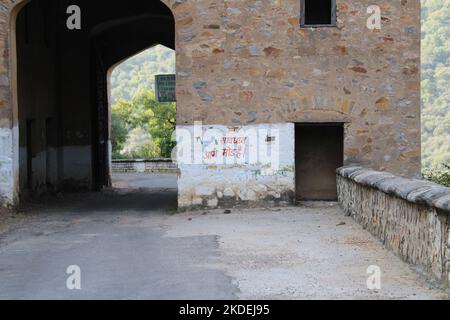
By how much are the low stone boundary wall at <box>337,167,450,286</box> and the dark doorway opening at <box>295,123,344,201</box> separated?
10.6 feet

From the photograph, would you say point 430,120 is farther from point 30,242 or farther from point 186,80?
point 30,242

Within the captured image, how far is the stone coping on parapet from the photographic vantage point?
273 inches

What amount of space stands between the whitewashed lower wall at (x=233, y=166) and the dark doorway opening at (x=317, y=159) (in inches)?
49.2

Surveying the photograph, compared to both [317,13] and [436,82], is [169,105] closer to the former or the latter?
[317,13]

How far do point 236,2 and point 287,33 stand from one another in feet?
3.72

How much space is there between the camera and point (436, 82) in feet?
217

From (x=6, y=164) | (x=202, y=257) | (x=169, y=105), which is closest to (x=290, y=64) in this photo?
(x=6, y=164)

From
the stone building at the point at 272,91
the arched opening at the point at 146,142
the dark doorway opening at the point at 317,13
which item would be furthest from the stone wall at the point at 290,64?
the arched opening at the point at 146,142

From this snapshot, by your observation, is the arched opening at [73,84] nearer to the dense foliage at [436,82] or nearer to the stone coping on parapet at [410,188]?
the stone coping on parapet at [410,188]

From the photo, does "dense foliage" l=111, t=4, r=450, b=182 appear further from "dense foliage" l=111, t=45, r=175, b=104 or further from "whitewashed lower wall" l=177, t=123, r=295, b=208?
"whitewashed lower wall" l=177, t=123, r=295, b=208

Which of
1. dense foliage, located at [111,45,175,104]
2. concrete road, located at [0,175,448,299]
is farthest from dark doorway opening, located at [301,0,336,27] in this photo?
dense foliage, located at [111,45,175,104]

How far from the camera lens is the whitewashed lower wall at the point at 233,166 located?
13883 millimetres

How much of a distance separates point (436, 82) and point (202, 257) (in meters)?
60.9

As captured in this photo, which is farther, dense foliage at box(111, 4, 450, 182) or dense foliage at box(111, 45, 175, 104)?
dense foliage at box(111, 45, 175, 104)
